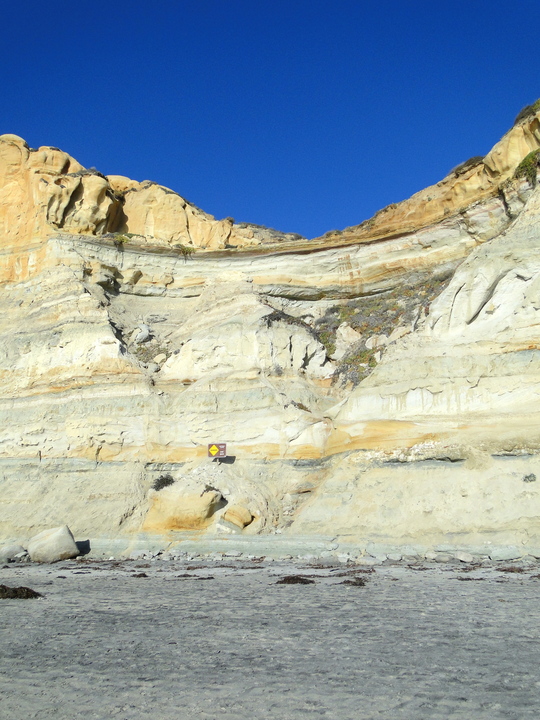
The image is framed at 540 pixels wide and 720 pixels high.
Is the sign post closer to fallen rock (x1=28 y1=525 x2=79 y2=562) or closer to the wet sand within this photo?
fallen rock (x1=28 y1=525 x2=79 y2=562)

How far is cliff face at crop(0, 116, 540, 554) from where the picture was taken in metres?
17.9

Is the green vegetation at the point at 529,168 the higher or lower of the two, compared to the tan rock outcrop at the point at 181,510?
higher

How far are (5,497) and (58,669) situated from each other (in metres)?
17.3

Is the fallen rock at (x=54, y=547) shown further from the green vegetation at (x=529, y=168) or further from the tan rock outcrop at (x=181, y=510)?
the green vegetation at (x=529, y=168)

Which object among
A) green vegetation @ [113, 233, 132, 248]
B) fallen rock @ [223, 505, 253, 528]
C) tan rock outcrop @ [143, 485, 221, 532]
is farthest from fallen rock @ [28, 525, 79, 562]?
green vegetation @ [113, 233, 132, 248]

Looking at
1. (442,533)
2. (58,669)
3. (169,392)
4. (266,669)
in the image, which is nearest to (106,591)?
(58,669)

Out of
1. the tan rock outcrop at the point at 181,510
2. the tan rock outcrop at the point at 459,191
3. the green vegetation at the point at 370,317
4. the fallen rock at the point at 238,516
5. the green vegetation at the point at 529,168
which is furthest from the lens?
the tan rock outcrop at the point at 459,191

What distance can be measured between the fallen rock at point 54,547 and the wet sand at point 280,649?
5.90 metres

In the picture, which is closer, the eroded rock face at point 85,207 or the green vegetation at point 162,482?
the green vegetation at point 162,482

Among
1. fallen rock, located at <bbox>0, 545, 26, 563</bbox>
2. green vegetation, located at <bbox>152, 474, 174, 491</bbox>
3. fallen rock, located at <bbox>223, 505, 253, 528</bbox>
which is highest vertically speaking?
green vegetation, located at <bbox>152, 474, 174, 491</bbox>

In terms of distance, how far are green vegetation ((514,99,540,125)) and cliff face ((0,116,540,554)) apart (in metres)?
0.64

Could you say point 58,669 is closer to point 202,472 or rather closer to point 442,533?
point 442,533

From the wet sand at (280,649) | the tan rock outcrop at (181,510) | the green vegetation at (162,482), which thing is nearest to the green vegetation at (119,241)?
the green vegetation at (162,482)

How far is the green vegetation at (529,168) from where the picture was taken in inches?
947
